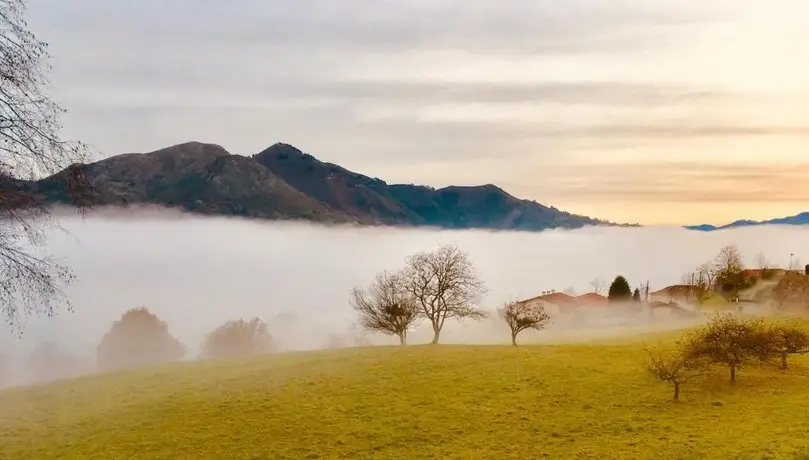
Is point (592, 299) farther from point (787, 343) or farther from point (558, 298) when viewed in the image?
point (787, 343)

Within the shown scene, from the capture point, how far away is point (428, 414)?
42688 mm

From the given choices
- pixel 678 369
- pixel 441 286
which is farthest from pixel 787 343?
pixel 441 286

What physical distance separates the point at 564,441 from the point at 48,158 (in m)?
31.3

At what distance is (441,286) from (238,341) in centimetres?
8710

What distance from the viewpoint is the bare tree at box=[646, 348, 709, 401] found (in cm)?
4541

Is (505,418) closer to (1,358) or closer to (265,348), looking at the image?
(265,348)

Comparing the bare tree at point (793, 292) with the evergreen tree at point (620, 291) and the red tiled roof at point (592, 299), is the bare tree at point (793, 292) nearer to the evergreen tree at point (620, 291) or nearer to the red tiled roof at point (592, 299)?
the evergreen tree at point (620, 291)

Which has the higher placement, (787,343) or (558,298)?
(558,298)

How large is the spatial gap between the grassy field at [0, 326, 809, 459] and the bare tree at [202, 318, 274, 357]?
91.6 meters

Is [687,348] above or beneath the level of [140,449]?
above

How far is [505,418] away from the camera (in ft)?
136

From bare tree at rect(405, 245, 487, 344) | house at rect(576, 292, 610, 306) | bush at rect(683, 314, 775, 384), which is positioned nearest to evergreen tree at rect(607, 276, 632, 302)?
house at rect(576, 292, 610, 306)

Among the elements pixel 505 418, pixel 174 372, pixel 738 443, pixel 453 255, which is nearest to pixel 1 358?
pixel 174 372

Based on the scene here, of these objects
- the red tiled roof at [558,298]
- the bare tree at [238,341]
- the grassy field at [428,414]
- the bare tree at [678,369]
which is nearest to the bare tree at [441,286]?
the grassy field at [428,414]
